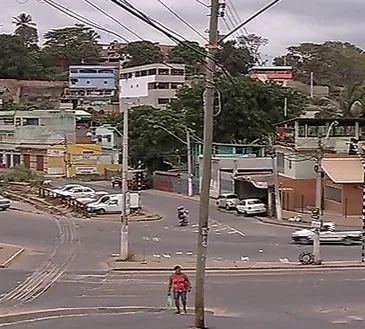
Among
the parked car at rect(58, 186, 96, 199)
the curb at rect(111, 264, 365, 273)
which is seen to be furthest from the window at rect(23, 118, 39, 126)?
the curb at rect(111, 264, 365, 273)

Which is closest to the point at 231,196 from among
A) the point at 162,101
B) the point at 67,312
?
the point at 67,312

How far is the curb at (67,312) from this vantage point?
21.3 m

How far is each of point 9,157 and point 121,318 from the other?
77.4 m

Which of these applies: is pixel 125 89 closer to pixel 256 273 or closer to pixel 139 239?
pixel 139 239

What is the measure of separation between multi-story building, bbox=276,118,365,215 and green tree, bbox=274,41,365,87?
75921mm

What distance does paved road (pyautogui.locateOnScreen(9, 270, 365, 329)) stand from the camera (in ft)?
68.6

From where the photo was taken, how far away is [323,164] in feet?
186

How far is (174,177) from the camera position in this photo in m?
76.2

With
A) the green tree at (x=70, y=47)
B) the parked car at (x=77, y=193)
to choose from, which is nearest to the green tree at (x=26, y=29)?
the green tree at (x=70, y=47)

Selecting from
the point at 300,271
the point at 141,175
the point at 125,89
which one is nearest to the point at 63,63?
the point at 125,89

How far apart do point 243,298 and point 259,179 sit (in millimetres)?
38100

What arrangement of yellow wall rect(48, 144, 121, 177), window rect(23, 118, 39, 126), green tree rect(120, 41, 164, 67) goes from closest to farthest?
yellow wall rect(48, 144, 121, 177)
window rect(23, 118, 39, 126)
green tree rect(120, 41, 164, 67)

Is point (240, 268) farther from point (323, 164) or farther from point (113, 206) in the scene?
point (323, 164)

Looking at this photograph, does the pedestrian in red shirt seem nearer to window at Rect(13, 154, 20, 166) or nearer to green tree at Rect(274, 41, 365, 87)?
window at Rect(13, 154, 20, 166)
